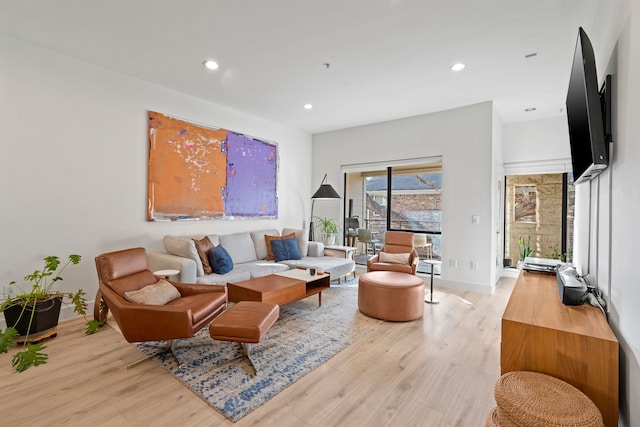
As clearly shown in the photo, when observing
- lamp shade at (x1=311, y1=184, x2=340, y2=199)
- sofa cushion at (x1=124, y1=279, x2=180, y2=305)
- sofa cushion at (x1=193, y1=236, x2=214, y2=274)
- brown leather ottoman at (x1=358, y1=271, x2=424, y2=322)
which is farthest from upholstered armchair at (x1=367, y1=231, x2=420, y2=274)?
sofa cushion at (x1=124, y1=279, x2=180, y2=305)

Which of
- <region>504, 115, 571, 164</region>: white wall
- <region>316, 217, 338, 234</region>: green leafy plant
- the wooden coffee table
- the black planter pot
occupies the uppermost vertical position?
<region>504, 115, 571, 164</region>: white wall

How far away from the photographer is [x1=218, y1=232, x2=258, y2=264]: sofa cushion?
4.53 m

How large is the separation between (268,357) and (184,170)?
2.99m

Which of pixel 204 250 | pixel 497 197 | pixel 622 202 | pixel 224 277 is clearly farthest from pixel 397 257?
pixel 622 202

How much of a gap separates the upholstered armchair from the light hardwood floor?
139 cm

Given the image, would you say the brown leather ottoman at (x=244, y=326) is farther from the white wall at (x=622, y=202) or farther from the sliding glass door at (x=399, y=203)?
the sliding glass door at (x=399, y=203)

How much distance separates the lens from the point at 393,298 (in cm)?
332

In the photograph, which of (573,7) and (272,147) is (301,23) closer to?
(573,7)

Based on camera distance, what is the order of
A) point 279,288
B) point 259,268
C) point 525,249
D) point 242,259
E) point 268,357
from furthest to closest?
1. point 525,249
2. point 242,259
3. point 259,268
4. point 279,288
5. point 268,357

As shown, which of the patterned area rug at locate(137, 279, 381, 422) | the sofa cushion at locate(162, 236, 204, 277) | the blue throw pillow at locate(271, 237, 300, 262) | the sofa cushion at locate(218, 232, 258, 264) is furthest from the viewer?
the blue throw pillow at locate(271, 237, 300, 262)

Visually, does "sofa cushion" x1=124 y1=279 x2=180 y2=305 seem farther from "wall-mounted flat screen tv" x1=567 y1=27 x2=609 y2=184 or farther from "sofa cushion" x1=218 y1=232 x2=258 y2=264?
"wall-mounted flat screen tv" x1=567 y1=27 x2=609 y2=184

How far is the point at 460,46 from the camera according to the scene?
2982 millimetres

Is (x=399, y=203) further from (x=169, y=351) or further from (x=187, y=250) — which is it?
(x=169, y=351)

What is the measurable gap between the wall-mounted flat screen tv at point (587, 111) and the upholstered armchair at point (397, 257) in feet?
8.09
